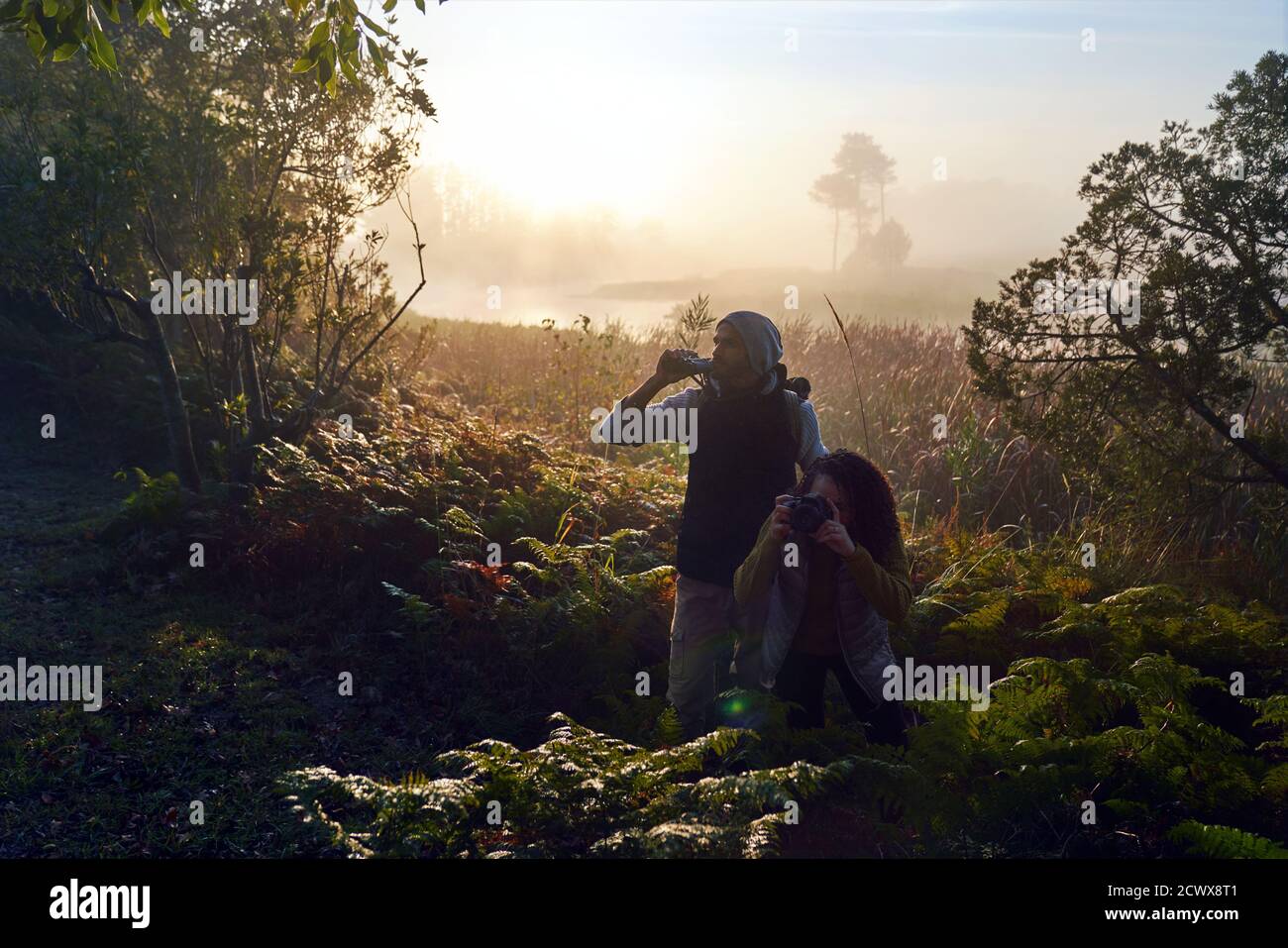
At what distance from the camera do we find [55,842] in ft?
15.1

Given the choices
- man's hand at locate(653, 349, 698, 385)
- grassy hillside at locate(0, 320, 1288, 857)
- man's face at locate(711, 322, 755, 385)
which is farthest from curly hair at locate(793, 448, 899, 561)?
man's hand at locate(653, 349, 698, 385)

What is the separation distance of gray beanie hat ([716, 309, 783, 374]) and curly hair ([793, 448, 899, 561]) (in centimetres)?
73

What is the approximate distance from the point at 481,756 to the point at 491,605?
8.99 ft

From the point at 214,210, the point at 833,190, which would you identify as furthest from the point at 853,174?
the point at 214,210

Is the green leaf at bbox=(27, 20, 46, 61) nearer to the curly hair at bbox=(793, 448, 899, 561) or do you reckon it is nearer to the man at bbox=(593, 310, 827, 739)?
the man at bbox=(593, 310, 827, 739)

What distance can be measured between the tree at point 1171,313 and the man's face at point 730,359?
3139mm

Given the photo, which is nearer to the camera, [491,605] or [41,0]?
[41,0]

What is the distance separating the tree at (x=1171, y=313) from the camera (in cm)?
695

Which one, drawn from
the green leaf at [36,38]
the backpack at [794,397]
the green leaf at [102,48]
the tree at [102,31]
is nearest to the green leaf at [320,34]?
the tree at [102,31]

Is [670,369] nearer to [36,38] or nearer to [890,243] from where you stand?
[36,38]

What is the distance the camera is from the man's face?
16.1 ft

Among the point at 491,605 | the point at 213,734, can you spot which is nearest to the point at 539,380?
the point at 491,605

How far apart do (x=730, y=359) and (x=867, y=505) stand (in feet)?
3.53
